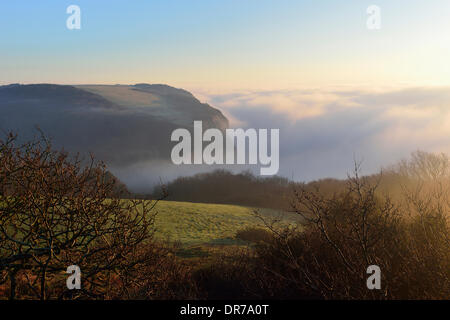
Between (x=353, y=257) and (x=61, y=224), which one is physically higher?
(x=61, y=224)

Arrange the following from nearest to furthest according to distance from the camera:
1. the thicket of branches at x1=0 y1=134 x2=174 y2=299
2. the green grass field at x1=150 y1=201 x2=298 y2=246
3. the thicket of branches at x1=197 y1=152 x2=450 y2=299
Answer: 1. the thicket of branches at x1=197 y1=152 x2=450 y2=299
2. the thicket of branches at x1=0 y1=134 x2=174 y2=299
3. the green grass field at x1=150 y1=201 x2=298 y2=246

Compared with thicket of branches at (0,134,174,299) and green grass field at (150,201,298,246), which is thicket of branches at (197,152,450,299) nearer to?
thicket of branches at (0,134,174,299)

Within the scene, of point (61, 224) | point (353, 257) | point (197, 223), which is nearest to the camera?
point (61, 224)

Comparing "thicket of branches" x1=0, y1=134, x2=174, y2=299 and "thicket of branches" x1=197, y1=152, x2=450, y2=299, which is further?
"thicket of branches" x1=0, y1=134, x2=174, y2=299

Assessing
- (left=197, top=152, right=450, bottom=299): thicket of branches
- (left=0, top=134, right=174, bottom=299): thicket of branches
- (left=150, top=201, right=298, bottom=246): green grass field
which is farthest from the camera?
(left=150, top=201, right=298, bottom=246): green grass field

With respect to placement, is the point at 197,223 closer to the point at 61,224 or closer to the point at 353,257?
the point at 353,257

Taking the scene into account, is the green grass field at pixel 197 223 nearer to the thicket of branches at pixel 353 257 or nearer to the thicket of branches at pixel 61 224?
the thicket of branches at pixel 353 257

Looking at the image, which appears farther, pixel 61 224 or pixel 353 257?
pixel 353 257

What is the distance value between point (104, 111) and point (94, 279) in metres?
202

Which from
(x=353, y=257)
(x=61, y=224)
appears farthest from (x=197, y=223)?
(x=61, y=224)

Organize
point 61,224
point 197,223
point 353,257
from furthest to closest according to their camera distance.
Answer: point 197,223 < point 353,257 < point 61,224

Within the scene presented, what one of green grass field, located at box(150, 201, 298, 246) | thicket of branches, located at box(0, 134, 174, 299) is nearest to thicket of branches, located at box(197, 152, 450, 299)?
thicket of branches, located at box(0, 134, 174, 299)

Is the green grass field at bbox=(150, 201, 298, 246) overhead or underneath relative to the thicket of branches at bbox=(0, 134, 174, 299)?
underneath
